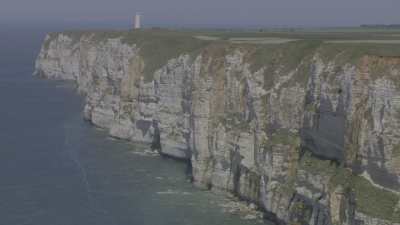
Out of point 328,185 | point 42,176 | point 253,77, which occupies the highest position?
point 253,77

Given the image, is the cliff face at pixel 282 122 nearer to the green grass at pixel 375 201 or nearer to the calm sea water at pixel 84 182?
the green grass at pixel 375 201

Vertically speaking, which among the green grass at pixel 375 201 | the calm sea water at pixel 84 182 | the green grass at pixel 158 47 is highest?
the green grass at pixel 158 47

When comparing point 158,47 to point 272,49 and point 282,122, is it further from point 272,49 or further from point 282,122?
point 282,122

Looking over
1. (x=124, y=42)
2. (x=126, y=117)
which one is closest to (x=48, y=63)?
(x=124, y=42)

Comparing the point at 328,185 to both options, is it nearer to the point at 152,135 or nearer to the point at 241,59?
the point at 241,59

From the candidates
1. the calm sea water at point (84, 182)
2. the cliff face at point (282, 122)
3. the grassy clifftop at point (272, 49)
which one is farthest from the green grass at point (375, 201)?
the calm sea water at point (84, 182)

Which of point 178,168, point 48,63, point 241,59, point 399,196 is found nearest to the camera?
point 399,196

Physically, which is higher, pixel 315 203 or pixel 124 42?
pixel 124 42
